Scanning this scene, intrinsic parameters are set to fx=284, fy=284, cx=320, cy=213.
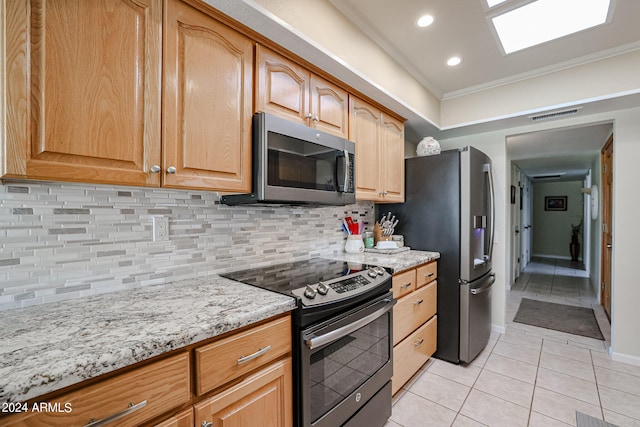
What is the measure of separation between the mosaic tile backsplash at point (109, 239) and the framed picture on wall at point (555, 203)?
920 centimetres

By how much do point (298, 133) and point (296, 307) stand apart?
36.2 inches

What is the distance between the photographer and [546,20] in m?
1.80

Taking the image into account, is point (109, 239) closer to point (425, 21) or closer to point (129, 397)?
point (129, 397)

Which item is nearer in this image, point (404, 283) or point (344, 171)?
point (344, 171)

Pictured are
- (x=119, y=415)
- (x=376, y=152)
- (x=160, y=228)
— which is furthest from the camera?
(x=376, y=152)

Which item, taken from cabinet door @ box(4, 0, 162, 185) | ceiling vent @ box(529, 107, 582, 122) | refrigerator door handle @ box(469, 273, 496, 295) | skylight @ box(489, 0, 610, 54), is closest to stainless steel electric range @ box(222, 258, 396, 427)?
cabinet door @ box(4, 0, 162, 185)

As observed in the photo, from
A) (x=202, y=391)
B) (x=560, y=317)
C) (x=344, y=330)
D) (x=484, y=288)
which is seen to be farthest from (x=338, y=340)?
(x=560, y=317)

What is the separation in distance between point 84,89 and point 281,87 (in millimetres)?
884

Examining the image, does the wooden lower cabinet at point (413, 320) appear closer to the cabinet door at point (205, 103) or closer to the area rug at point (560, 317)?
the cabinet door at point (205, 103)

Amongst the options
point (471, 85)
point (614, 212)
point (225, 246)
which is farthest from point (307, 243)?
point (614, 212)

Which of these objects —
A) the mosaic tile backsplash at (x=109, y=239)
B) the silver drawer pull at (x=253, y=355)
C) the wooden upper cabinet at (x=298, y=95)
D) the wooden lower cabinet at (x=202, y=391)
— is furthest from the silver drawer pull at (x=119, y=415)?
the wooden upper cabinet at (x=298, y=95)

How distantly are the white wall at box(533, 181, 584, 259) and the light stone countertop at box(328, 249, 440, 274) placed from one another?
7828mm

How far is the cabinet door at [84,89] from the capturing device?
85 centimetres

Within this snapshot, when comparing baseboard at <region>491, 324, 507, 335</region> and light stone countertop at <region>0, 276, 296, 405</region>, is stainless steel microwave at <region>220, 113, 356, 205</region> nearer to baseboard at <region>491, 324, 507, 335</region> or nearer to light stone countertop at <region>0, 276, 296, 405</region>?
light stone countertop at <region>0, 276, 296, 405</region>
